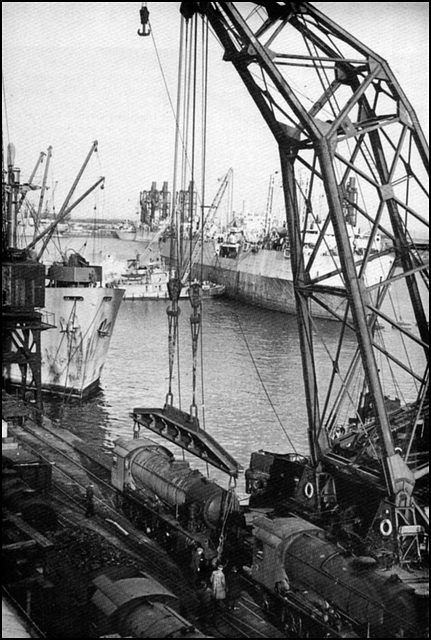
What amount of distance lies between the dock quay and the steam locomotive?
0.56 meters

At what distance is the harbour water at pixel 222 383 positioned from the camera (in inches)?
1374

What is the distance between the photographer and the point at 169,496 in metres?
18.4

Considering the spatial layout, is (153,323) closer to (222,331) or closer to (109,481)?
(222,331)

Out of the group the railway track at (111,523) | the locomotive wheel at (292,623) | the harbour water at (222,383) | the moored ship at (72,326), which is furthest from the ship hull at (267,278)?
the locomotive wheel at (292,623)

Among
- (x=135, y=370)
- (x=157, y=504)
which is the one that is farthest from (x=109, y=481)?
(x=135, y=370)

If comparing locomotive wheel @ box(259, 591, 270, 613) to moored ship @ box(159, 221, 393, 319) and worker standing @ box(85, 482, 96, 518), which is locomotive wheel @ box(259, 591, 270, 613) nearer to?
worker standing @ box(85, 482, 96, 518)

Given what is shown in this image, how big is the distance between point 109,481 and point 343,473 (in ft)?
30.7

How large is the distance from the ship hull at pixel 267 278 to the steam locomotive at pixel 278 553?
160 feet

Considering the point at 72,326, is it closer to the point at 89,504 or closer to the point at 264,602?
the point at 89,504

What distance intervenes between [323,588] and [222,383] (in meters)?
30.4

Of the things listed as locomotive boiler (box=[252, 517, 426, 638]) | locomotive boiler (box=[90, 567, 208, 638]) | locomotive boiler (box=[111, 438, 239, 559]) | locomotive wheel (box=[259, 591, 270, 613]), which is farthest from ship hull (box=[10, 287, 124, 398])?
locomotive boiler (box=[90, 567, 208, 638])

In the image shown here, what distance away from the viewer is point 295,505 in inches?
714

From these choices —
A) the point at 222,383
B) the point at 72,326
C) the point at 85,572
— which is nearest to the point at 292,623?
the point at 85,572

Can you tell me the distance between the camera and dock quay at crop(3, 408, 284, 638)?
1205 cm
